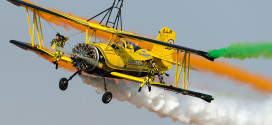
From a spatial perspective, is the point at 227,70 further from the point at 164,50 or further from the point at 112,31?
the point at 112,31

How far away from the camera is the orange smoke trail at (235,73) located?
33.1 meters

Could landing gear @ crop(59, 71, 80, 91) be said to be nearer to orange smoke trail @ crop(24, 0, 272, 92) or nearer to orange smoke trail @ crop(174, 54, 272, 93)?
orange smoke trail @ crop(24, 0, 272, 92)

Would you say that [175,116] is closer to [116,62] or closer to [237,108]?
[237,108]

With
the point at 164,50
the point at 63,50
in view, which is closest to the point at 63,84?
the point at 63,50

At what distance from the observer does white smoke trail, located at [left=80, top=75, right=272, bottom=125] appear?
114 ft

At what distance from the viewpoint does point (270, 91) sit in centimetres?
3319

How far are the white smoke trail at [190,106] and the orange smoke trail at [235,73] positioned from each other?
53.7 inches

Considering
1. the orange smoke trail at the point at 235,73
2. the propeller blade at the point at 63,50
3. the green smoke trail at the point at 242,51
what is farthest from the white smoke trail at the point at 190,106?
the green smoke trail at the point at 242,51

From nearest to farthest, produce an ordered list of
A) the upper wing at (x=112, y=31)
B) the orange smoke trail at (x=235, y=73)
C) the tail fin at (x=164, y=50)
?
1. the upper wing at (x=112, y=31)
2. the orange smoke trail at (x=235, y=73)
3. the tail fin at (x=164, y=50)

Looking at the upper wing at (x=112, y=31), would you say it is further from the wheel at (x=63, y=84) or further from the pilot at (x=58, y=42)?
the wheel at (x=63, y=84)

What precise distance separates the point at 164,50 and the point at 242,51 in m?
8.84

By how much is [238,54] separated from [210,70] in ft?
24.0

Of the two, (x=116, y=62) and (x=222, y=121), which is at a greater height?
(x=116, y=62)

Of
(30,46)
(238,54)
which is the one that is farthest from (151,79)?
(30,46)
